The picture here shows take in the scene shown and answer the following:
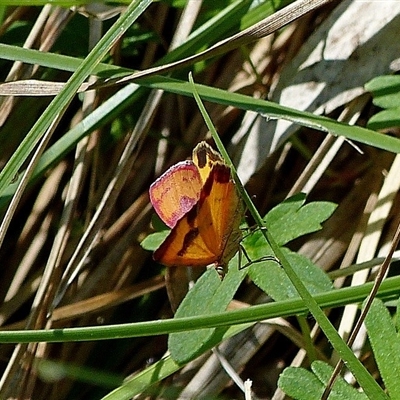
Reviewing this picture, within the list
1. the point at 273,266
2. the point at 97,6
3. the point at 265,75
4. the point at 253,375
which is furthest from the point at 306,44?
the point at 253,375

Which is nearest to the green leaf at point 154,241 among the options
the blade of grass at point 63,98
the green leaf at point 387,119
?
the blade of grass at point 63,98

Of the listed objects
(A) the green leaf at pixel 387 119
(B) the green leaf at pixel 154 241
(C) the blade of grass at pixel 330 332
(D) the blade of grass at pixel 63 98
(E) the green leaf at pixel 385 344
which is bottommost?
(E) the green leaf at pixel 385 344

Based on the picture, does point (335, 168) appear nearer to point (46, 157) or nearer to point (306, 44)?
point (306, 44)

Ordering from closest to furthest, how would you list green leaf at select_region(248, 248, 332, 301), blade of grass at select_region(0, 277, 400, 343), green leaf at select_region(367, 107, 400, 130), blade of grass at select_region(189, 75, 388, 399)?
blade of grass at select_region(189, 75, 388, 399) < blade of grass at select_region(0, 277, 400, 343) < green leaf at select_region(248, 248, 332, 301) < green leaf at select_region(367, 107, 400, 130)

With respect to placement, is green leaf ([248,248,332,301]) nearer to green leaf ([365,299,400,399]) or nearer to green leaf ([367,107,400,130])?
green leaf ([365,299,400,399])

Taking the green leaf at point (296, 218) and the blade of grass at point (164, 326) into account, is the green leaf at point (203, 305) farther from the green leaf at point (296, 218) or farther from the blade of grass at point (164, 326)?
the blade of grass at point (164, 326)

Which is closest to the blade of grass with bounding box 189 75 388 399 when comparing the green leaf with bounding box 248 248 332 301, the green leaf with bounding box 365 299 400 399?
the green leaf with bounding box 365 299 400 399
